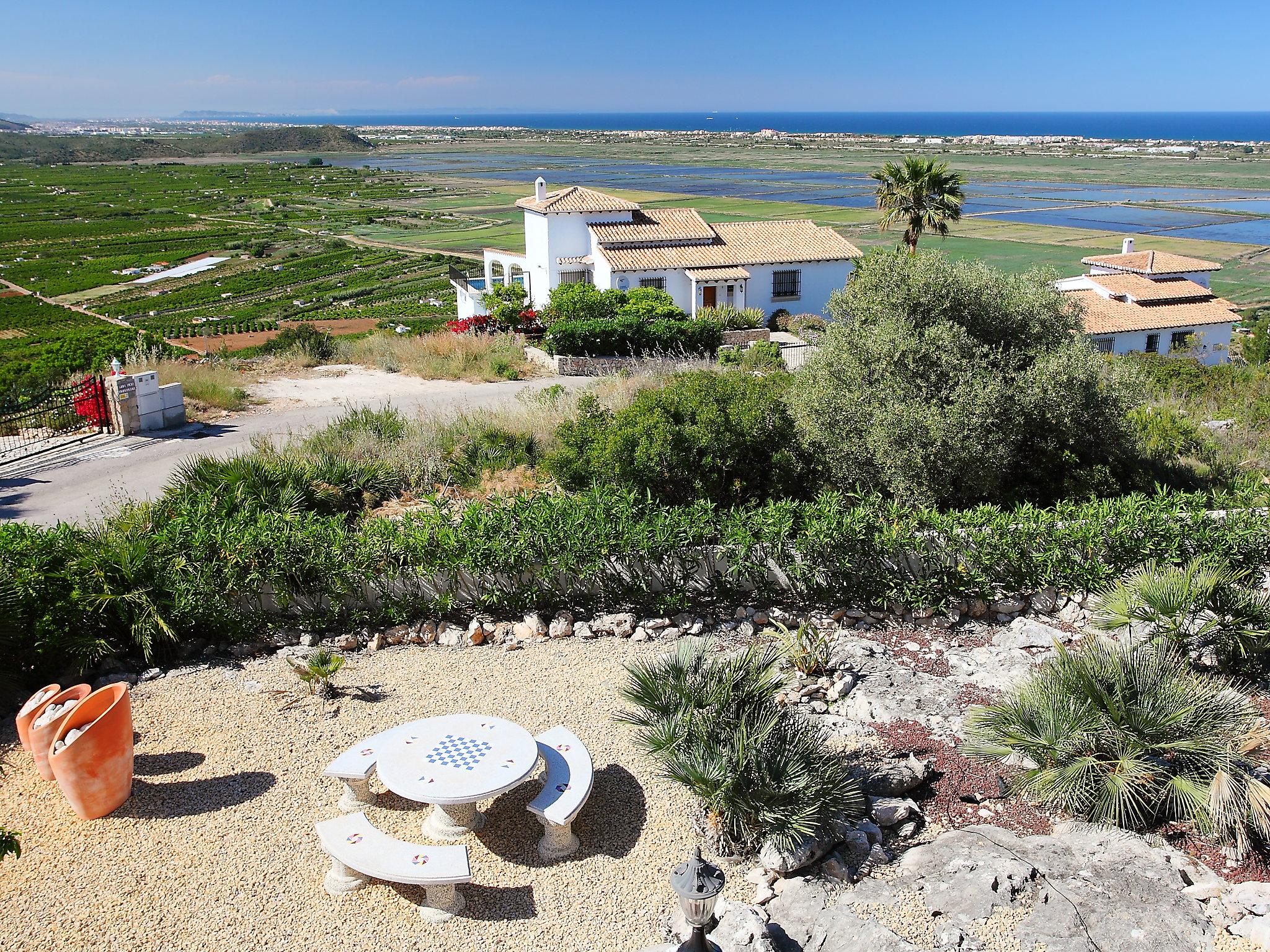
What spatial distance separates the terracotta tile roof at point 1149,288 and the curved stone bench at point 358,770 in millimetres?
45059

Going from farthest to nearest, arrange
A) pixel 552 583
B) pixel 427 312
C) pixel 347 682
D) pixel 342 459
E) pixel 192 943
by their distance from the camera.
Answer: pixel 427 312, pixel 342 459, pixel 552 583, pixel 347 682, pixel 192 943

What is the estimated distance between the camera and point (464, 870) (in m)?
5.89

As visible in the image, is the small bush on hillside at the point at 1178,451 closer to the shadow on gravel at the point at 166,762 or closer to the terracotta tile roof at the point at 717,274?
the shadow on gravel at the point at 166,762

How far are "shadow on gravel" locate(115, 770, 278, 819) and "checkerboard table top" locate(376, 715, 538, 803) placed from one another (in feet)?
4.03

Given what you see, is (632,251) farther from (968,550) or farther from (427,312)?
(427,312)

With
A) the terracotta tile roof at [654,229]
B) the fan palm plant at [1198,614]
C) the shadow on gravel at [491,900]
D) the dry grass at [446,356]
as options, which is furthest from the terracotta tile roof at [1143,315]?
the shadow on gravel at [491,900]

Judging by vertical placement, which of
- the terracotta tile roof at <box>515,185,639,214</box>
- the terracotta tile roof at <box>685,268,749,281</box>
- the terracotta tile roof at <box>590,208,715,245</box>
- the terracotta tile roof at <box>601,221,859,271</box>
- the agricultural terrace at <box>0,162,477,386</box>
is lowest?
the agricultural terrace at <box>0,162,477,386</box>

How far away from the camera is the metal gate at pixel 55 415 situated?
17.2m

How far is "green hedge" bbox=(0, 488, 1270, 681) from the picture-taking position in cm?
917

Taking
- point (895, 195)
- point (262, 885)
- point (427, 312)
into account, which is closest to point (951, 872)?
point (262, 885)

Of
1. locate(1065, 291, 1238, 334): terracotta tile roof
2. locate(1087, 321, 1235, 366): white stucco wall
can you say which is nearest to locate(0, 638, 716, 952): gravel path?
locate(1087, 321, 1235, 366): white stucco wall

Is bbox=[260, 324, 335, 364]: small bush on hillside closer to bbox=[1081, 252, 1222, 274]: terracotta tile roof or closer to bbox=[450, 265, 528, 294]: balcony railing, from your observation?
bbox=[450, 265, 528, 294]: balcony railing

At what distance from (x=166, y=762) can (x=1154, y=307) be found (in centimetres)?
4622

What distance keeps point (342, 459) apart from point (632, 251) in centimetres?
2333
